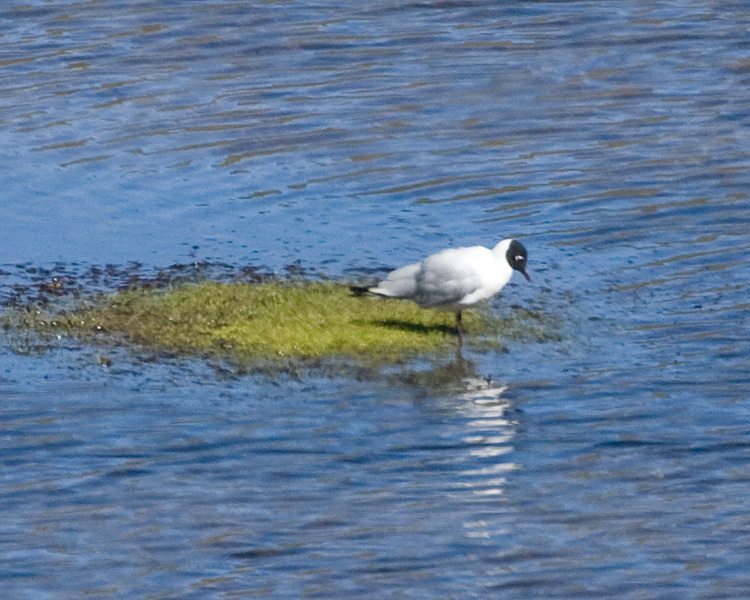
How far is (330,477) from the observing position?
1038 cm

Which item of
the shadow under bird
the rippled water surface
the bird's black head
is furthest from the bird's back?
the rippled water surface

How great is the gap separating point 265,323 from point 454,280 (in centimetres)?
157

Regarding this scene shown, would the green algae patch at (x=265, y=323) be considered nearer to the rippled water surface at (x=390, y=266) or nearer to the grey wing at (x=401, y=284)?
the grey wing at (x=401, y=284)

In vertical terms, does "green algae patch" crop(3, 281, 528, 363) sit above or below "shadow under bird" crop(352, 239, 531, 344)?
below

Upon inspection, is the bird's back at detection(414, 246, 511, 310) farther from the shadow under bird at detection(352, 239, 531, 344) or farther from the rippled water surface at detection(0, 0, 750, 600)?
the rippled water surface at detection(0, 0, 750, 600)

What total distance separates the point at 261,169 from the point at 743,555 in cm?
1092

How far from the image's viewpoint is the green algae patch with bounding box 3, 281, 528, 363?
12797 mm

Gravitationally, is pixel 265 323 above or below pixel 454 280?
below

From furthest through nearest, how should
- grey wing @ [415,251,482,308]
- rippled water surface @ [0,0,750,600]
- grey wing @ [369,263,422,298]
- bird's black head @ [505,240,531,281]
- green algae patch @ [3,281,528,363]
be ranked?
1. bird's black head @ [505,240,531,281]
2. grey wing @ [369,263,422,298]
3. grey wing @ [415,251,482,308]
4. green algae patch @ [3,281,528,363]
5. rippled water surface @ [0,0,750,600]

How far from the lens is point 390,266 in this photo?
1524cm

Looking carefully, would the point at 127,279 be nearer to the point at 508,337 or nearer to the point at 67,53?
the point at 508,337

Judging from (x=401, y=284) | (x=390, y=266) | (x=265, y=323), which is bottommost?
(x=390, y=266)

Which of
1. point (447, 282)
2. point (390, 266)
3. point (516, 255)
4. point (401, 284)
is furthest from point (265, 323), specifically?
point (390, 266)

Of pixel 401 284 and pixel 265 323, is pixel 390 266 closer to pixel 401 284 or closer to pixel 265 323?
pixel 401 284
